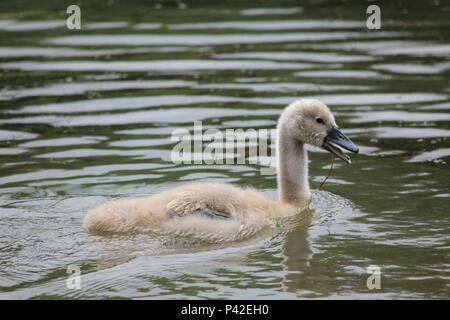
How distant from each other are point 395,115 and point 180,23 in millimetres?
6277

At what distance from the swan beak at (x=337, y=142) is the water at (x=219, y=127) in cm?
51

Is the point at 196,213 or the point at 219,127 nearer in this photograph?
the point at 196,213

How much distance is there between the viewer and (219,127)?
40.1 feet

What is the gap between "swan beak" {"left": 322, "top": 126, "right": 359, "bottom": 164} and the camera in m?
9.40

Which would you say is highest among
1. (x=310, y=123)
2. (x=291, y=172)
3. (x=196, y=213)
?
(x=310, y=123)

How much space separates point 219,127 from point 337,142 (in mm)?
3022

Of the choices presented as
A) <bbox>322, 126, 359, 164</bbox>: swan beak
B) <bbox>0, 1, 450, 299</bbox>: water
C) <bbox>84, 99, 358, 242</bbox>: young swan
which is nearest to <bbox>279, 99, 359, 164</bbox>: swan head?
<bbox>322, 126, 359, 164</bbox>: swan beak

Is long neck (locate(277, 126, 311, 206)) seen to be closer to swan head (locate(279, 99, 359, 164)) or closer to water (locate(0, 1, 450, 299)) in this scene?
swan head (locate(279, 99, 359, 164))

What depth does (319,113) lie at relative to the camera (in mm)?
9430

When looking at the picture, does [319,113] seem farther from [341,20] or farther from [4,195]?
[341,20]

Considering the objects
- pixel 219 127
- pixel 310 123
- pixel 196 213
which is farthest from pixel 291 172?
pixel 219 127

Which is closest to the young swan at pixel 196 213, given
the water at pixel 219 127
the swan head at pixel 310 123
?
the water at pixel 219 127

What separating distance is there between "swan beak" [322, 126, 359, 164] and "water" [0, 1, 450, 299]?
0.51 metres

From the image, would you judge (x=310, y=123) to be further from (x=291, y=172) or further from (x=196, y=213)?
(x=196, y=213)
